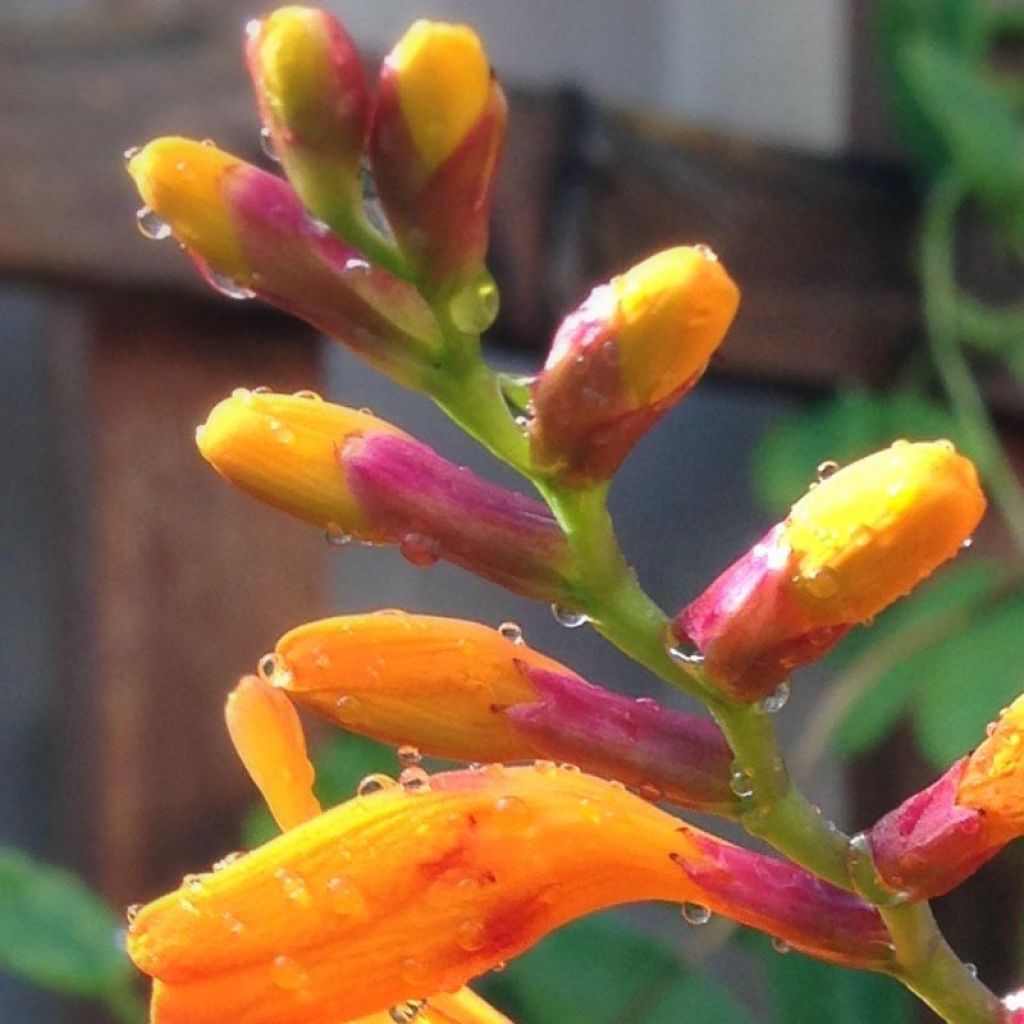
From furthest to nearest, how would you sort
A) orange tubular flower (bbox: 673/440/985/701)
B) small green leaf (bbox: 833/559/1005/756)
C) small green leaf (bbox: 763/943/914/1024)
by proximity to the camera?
small green leaf (bbox: 833/559/1005/756)
small green leaf (bbox: 763/943/914/1024)
orange tubular flower (bbox: 673/440/985/701)

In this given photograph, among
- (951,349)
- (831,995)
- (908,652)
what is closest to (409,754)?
(831,995)

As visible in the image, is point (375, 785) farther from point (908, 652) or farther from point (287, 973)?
point (908, 652)

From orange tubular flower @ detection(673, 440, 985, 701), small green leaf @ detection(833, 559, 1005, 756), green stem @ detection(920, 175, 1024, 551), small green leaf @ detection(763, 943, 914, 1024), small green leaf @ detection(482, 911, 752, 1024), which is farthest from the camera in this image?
green stem @ detection(920, 175, 1024, 551)

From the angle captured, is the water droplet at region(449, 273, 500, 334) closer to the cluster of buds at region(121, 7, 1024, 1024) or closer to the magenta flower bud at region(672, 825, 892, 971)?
the cluster of buds at region(121, 7, 1024, 1024)

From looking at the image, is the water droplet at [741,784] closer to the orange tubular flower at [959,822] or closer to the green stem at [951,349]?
the orange tubular flower at [959,822]

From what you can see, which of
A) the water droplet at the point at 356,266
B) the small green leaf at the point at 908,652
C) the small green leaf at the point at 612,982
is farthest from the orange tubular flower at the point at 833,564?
the small green leaf at the point at 908,652

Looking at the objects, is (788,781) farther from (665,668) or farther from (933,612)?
(933,612)

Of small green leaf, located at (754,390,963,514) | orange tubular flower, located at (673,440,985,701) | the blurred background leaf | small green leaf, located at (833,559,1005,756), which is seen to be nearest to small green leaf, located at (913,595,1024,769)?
small green leaf, located at (833,559,1005,756)

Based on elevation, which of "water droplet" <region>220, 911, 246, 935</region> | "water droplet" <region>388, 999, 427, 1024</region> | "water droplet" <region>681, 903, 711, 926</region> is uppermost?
"water droplet" <region>220, 911, 246, 935</region>
